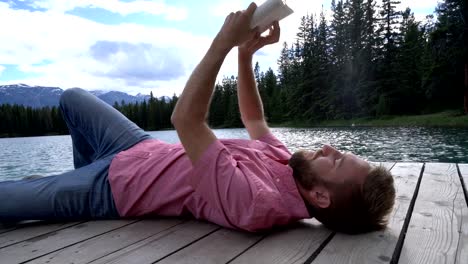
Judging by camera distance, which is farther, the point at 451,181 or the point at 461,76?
the point at 461,76

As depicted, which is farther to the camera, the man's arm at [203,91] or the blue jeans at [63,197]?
the blue jeans at [63,197]

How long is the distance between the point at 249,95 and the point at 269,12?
0.94 m

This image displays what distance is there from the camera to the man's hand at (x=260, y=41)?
7.75 feet

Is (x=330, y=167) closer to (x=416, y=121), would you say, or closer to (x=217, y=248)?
(x=217, y=248)

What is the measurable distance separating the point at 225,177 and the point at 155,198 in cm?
57

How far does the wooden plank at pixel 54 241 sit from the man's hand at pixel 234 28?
1196mm

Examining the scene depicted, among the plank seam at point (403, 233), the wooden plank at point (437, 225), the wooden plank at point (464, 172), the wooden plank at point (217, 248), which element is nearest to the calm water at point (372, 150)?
the wooden plank at point (464, 172)

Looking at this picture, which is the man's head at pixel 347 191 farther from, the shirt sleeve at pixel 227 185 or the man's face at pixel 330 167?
the shirt sleeve at pixel 227 185

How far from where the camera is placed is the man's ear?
1842mm

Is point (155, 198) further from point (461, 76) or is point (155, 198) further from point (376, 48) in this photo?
point (376, 48)

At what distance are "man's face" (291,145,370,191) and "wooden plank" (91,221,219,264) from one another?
584 mm

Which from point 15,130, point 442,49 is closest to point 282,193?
point 442,49

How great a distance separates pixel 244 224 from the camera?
1792mm

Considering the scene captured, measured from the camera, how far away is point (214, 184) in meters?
1.82
